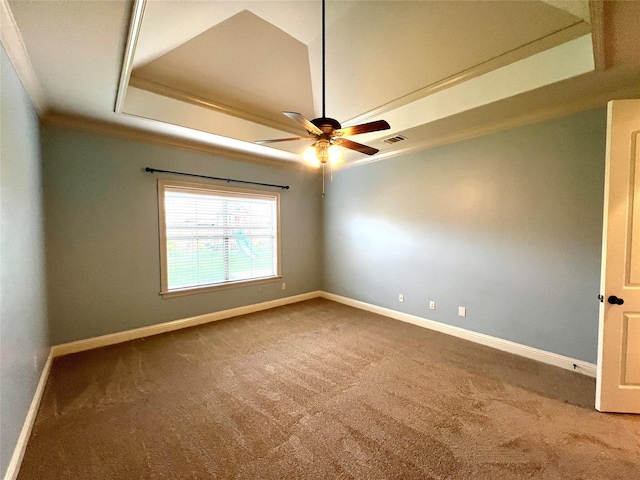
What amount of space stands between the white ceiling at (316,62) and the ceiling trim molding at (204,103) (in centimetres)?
1

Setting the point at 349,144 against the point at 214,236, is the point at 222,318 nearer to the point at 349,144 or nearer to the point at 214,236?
the point at 214,236

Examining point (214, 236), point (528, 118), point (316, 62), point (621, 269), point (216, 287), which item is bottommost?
point (216, 287)

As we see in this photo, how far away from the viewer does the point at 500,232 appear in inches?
126

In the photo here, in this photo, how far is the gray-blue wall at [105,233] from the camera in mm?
3012

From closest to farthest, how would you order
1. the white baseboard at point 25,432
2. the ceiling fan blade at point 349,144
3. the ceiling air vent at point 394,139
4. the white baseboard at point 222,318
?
the white baseboard at point 25,432
the white baseboard at point 222,318
the ceiling fan blade at point 349,144
the ceiling air vent at point 394,139

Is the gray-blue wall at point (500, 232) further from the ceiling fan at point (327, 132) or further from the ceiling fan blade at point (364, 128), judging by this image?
the ceiling fan blade at point (364, 128)

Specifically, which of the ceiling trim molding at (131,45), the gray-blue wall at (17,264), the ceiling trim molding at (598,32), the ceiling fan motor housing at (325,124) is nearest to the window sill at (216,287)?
the gray-blue wall at (17,264)

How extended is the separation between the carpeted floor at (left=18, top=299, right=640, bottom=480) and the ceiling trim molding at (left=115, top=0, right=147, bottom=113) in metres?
2.69

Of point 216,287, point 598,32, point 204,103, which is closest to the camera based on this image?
point 598,32

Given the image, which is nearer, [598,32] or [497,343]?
[598,32]

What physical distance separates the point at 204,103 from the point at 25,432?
3401 millimetres

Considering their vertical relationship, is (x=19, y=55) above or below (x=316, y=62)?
below

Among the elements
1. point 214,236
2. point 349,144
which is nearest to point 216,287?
point 214,236

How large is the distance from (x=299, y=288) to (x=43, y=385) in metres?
3.57
